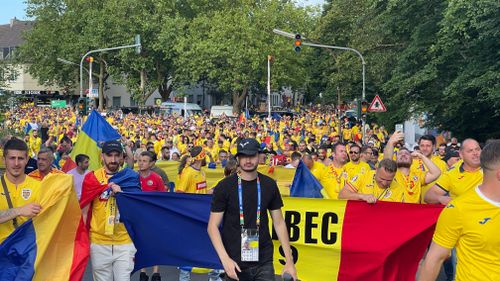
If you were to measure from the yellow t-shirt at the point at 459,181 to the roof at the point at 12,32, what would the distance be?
103071 mm

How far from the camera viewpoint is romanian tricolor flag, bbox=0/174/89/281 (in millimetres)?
6215

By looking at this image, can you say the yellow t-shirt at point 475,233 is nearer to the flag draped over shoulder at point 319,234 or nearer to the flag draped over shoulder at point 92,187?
the flag draped over shoulder at point 319,234

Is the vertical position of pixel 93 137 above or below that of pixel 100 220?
above

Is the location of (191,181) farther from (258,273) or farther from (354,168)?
(258,273)

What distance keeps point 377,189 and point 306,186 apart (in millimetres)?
1897

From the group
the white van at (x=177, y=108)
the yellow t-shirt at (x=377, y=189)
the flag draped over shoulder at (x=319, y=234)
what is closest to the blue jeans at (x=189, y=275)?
the flag draped over shoulder at (x=319, y=234)

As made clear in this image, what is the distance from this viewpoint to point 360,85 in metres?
43.6

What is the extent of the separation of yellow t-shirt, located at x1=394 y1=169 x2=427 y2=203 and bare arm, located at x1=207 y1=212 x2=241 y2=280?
3303 millimetres

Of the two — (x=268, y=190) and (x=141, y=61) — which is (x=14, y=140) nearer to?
(x=268, y=190)

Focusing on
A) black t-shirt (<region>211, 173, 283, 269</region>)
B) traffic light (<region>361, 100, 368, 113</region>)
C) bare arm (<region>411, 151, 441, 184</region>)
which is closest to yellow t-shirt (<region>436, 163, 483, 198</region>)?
bare arm (<region>411, 151, 441, 184</region>)

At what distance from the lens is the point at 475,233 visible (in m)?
4.13

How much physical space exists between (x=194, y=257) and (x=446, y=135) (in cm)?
1962

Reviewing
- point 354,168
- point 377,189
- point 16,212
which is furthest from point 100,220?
point 354,168

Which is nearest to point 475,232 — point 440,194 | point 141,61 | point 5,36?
Answer: point 440,194
